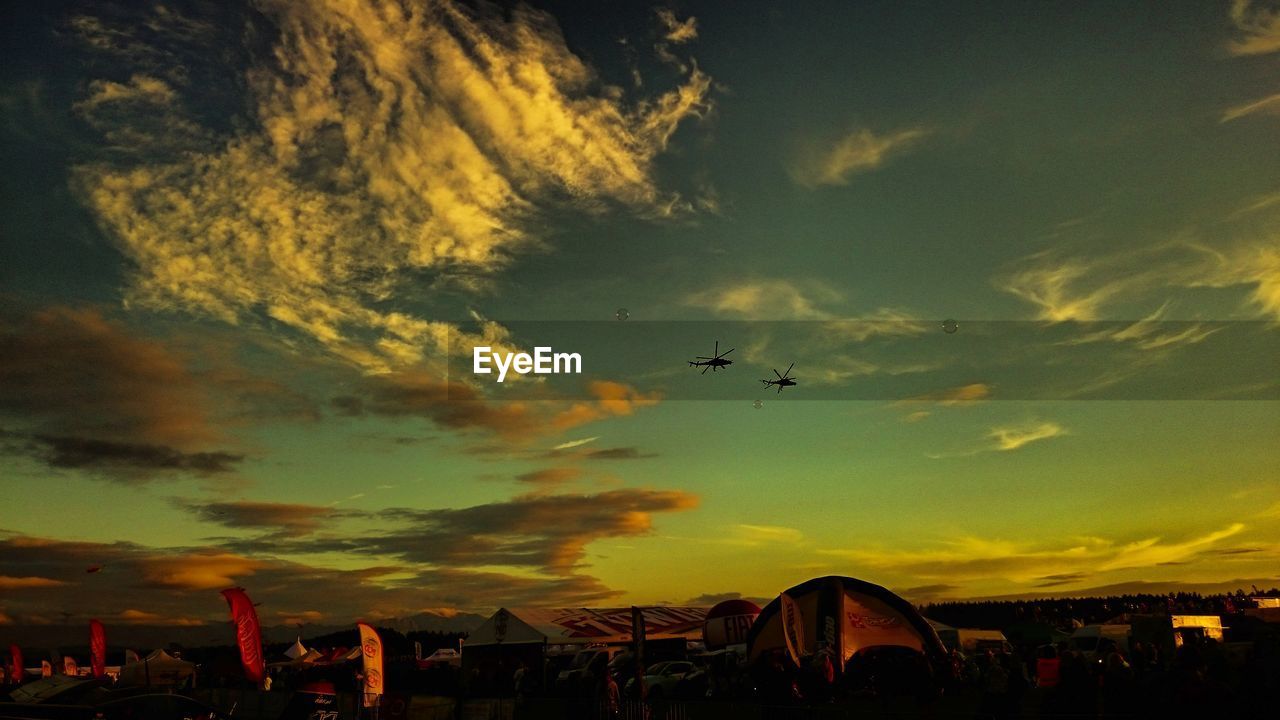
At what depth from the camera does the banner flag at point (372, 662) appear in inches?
860

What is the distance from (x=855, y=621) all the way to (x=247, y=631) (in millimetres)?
17341

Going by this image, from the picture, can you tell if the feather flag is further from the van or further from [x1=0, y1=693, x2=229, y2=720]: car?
the van

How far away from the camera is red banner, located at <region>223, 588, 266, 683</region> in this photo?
25.1m

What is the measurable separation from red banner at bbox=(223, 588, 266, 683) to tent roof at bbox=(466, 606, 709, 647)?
541 inches

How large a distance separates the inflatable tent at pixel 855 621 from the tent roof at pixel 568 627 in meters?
11.5

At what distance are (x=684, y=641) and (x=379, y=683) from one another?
97.3ft

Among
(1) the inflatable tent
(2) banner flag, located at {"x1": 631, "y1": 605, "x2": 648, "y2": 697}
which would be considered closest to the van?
(1) the inflatable tent

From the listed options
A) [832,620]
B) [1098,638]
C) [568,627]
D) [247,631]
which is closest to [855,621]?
[832,620]

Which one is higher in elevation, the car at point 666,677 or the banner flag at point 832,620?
the banner flag at point 832,620

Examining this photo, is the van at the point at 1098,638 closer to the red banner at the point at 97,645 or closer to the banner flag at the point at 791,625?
the banner flag at the point at 791,625

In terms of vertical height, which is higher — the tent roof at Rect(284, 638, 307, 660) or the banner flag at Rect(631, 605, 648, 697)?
the banner flag at Rect(631, 605, 648, 697)

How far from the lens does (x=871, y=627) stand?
96.3ft

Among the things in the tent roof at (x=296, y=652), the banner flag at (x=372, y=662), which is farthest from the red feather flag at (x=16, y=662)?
the banner flag at (x=372, y=662)

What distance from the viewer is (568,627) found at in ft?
127
